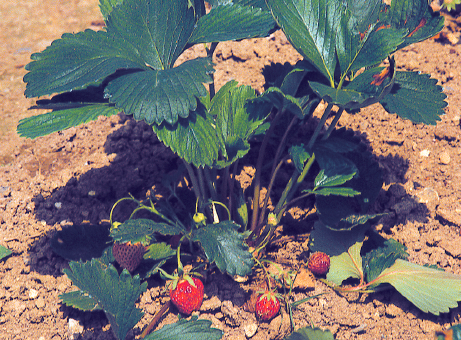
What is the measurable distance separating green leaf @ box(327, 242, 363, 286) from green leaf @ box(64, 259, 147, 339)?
73 centimetres

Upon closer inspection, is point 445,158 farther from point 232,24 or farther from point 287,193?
point 232,24

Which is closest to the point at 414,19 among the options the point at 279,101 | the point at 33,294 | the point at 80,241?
the point at 279,101

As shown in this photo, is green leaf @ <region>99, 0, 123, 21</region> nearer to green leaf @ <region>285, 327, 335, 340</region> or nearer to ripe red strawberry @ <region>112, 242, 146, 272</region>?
ripe red strawberry @ <region>112, 242, 146, 272</region>

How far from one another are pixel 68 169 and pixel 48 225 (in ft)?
0.97

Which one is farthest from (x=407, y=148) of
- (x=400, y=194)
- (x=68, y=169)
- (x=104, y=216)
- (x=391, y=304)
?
(x=68, y=169)

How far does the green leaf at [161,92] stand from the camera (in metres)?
1.14

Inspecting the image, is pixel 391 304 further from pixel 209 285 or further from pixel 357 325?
pixel 209 285

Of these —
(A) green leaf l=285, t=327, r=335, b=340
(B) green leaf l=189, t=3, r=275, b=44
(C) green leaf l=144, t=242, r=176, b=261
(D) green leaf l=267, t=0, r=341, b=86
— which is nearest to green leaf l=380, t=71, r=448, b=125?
(D) green leaf l=267, t=0, r=341, b=86

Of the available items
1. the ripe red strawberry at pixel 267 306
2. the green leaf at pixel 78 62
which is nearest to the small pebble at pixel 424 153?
the ripe red strawberry at pixel 267 306

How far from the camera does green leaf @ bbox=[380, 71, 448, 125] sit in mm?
1267

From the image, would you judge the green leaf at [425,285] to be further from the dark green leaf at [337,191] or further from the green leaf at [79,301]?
the green leaf at [79,301]

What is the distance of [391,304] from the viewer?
1483 mm

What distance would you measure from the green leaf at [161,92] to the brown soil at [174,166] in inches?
27.8

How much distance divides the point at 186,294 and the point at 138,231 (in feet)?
1.05
